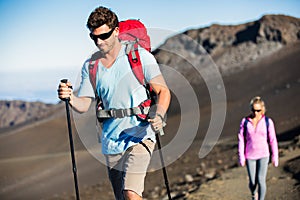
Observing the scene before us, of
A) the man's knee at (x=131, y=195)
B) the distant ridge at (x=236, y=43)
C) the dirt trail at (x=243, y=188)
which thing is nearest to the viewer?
the man's knee at (x=131, y=195)

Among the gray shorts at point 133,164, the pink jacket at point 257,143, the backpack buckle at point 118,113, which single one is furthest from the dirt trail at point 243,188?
the backpack buckle at point 118,113

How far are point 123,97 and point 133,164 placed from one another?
0.57m

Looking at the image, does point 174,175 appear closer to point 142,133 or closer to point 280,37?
point 142,133

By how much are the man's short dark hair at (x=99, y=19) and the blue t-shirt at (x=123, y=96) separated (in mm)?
300

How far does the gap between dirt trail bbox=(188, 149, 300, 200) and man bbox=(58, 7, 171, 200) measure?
4.30 meters

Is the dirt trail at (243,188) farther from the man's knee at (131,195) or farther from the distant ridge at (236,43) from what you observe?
the distant ridge at (236,43)

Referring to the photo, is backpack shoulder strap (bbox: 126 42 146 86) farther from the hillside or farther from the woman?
the woman

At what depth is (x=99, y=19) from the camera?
436 centimetres

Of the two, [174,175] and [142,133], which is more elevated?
[142,133]

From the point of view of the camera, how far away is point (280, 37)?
247 ft

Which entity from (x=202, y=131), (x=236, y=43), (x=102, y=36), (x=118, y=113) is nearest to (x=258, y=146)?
(x=118, y=113)

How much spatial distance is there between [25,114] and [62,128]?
101 meters

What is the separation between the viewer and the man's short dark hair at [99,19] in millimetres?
4359

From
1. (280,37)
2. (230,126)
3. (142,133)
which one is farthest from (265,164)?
(280,37)
